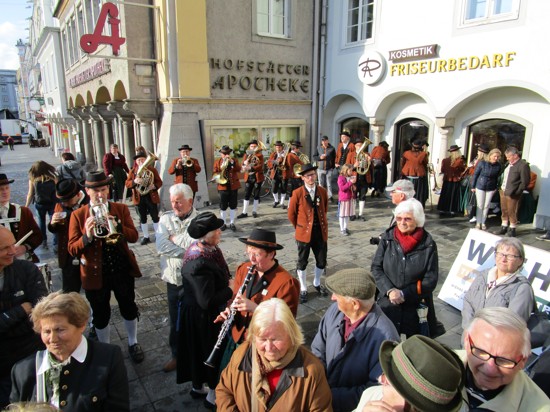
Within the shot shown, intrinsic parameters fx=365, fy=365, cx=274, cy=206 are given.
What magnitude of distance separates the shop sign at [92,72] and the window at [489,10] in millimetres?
11098

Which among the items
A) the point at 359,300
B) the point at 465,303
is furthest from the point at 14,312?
the point at 465,303

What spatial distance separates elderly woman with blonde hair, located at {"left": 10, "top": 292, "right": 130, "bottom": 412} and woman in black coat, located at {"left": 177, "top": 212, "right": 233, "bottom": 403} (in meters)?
0.91

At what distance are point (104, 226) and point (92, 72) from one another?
13.3m

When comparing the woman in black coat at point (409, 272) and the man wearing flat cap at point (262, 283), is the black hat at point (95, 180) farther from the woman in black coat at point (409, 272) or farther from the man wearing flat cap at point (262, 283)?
the woman in black coat at point (409, 272)

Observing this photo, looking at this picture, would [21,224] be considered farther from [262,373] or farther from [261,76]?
[261,76]

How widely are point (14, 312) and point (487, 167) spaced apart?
9.27 meters

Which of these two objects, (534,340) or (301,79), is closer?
(534,340)

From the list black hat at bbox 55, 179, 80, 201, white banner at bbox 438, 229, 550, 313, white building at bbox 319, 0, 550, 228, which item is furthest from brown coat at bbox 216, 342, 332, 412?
white building at bbox 319, 0, 550, 228

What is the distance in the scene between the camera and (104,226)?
12.7 ft

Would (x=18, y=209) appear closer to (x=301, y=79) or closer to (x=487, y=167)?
(x=487, y=167)

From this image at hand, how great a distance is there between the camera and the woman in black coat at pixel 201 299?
3.04m

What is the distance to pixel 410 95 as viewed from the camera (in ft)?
37.9

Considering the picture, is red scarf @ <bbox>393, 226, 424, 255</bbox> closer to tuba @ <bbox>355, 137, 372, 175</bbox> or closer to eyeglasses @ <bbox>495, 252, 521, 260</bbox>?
eyeglasses @ <bbox>495, 252, 521, 260</bbox>

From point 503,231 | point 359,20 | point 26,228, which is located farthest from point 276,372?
point 359,20
